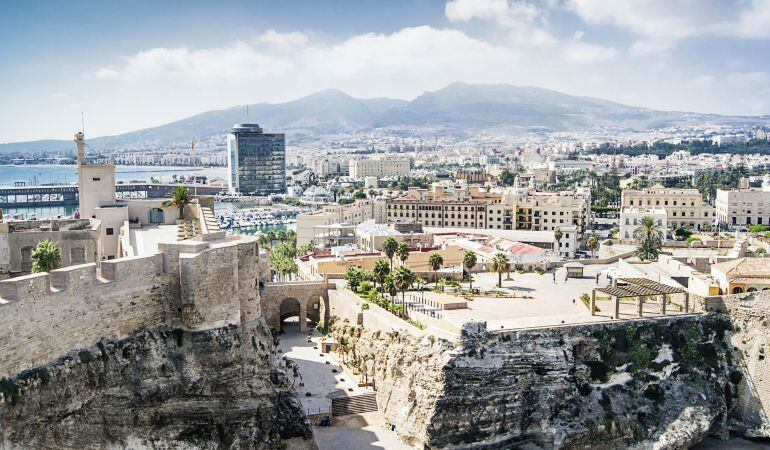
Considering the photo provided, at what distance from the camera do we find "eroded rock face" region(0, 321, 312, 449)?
21375 millimetres

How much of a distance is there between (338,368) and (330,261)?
35.3ft

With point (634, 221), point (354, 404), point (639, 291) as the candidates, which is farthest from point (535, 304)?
point (634, 221)

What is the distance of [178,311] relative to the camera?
84.0 feet

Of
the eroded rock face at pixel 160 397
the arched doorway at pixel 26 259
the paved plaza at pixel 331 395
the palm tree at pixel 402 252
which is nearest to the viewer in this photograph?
the eroded rock face at pixel 160 397

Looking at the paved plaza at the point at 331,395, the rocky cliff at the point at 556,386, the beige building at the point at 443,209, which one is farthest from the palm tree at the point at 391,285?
the beige building at the point at 443,209

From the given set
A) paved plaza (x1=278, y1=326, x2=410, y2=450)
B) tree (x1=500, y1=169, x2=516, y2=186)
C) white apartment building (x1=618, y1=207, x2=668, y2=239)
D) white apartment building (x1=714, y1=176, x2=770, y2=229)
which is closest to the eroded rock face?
paved plaza (x1=278, y1=326, x2=410, y2=450)

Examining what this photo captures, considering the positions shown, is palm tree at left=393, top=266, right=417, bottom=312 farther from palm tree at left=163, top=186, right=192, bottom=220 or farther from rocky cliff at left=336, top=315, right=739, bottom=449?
palm tree at left=163, top=186, right=192, bottom=220

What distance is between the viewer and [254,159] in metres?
191

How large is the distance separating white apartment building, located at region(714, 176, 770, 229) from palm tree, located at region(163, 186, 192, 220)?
71487 mm

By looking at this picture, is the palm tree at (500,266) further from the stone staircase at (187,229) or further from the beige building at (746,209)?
the beige building at (746,209)

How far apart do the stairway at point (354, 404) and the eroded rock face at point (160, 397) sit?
509 centimetres

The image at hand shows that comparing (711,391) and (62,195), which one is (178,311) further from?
(62,195)

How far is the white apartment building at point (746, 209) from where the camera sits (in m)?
91.2

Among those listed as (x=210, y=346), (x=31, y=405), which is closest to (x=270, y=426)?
(x=210, y=346)
